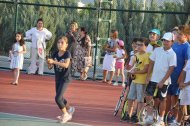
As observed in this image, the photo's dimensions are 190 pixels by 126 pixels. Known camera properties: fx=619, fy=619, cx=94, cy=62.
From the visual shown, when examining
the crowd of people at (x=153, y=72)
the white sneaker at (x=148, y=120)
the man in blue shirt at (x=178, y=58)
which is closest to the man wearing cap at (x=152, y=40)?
the crowd of people at (x=153, y=72)

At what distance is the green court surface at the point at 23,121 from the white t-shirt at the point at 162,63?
68.7 inches

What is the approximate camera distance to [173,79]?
1195cm

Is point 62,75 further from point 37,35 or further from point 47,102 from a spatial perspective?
point 37,35

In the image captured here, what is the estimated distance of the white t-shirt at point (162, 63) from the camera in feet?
37.4

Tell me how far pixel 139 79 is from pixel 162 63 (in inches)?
35.0

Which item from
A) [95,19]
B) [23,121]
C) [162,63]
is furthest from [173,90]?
[95,19]

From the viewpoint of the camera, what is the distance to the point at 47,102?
1438 centimetres

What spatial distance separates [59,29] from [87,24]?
169cm

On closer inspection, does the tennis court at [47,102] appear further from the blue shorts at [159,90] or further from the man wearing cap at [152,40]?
the man wearing cap at [152,40]

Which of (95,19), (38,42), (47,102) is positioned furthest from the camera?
(95,19)

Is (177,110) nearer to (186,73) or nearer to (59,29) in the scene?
(186,73)

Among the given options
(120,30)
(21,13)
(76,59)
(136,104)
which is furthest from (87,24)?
(136,104)

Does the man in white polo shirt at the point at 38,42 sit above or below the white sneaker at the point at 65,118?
above

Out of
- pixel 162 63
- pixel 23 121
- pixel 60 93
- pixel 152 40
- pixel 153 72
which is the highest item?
pixel 152 40
